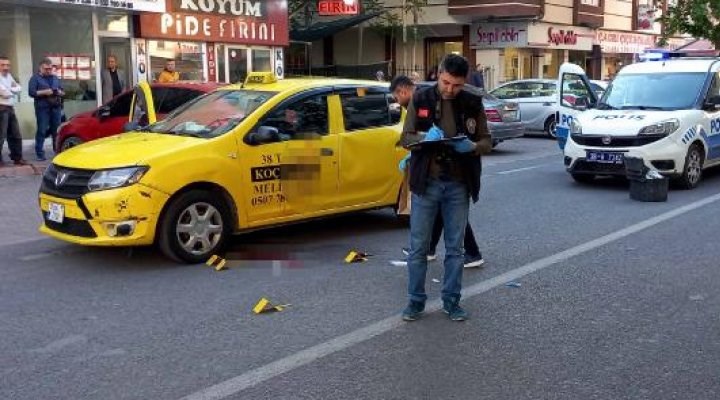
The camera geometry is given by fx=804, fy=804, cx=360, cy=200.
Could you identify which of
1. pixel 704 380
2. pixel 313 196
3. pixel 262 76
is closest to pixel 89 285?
pixel 313 196

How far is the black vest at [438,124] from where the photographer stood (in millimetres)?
5062

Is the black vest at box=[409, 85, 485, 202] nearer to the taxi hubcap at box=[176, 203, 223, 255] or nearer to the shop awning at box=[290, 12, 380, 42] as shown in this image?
the taxi hubcap at box=[176, 203, 223, 255]

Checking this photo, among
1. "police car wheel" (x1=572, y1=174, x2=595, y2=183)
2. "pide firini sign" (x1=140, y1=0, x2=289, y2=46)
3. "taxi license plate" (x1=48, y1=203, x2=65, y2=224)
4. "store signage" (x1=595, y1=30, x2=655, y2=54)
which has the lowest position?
"police car wheel" (x1=572, y1=174, x2=595, y2=183)

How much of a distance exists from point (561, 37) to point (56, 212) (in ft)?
89.3

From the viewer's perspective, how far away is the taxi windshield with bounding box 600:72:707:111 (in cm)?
1153

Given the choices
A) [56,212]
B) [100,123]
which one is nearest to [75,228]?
[56,212]

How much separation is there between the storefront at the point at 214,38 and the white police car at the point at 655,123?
994 centimetres

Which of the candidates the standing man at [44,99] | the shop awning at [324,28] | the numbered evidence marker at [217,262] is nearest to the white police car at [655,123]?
the numbered evidence marker at [217,262]

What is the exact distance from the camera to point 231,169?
22.9 feet

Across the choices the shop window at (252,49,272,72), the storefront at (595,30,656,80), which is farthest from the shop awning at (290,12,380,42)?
the storefront at (595,30,656,80)

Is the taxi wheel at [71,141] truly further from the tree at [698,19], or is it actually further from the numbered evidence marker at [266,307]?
the tree at [698,19]

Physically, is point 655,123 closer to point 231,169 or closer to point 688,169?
point 688,169

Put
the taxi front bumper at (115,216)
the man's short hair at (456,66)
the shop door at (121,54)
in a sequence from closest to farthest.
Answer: the man's short hair at (456,66)
the taxi front bumper at (115,216)
the shop door at (121,54)

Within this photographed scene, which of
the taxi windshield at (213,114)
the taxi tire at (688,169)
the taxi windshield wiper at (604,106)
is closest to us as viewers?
the taxi windshield at (213,114)
